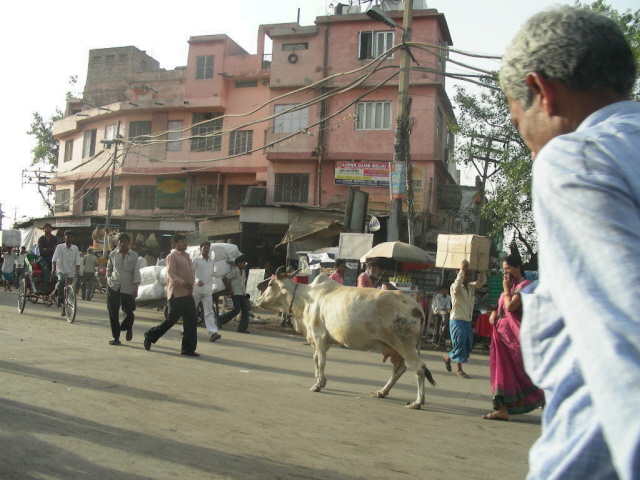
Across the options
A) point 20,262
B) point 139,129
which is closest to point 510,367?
point 20,262

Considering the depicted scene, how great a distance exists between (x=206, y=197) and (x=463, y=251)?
20504 mm

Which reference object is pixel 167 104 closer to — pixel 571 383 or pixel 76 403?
pixel 76 403

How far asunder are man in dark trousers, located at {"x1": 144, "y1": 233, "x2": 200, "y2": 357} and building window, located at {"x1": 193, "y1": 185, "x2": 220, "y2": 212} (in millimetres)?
22211

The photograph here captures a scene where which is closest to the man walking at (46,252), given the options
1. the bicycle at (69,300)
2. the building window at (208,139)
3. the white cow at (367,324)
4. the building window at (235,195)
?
the bicycle at (69,300)

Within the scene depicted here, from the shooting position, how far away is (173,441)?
506 cm

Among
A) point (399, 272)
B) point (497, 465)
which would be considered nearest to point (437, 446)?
point (497, 465)

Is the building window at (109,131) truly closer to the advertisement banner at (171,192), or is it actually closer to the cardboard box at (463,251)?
the advertisement banner at (171,192)

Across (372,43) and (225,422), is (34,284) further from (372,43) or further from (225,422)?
(372,43)

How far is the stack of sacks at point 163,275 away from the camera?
15141 mm

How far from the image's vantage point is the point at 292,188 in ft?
94.4

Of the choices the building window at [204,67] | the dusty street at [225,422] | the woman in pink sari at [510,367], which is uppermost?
the building window at [204,67]

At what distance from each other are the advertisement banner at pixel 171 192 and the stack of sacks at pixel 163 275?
56.5 ft

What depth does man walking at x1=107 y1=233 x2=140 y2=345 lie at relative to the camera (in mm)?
11195

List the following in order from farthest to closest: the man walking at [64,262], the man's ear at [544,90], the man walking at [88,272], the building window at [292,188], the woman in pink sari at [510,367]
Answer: the building window at [292,188], the man walking at [88,272], the man walking at [64,262], the woman in pink sari at [510,367], the man's ear at [544,90]
